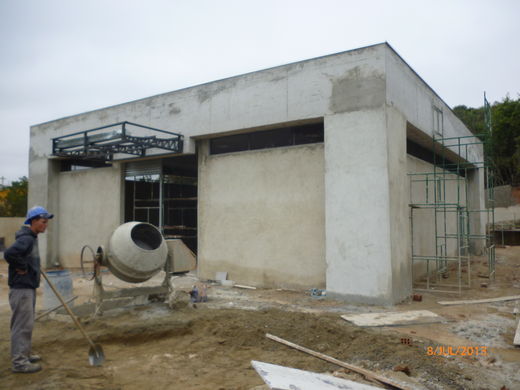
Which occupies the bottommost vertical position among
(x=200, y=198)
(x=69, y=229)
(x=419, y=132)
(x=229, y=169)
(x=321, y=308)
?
(x=321, y=308)

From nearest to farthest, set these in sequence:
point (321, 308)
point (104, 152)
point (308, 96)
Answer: point (321, 308), point (308, 96), point (104, 152)

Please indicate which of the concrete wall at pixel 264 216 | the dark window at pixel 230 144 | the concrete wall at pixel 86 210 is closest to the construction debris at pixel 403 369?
the concrete wall at pixel 264 216

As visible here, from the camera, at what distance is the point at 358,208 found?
28.6 feet

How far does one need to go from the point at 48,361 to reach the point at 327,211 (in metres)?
6.13

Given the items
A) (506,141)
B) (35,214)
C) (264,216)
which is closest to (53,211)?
(264,216)

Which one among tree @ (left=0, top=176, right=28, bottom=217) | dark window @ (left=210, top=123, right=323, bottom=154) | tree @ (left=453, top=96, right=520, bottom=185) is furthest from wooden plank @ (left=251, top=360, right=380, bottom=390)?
tree @ (left=0, top=176, right=28, bottom=217)

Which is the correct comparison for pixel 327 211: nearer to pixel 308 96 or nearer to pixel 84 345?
pixel 308 96

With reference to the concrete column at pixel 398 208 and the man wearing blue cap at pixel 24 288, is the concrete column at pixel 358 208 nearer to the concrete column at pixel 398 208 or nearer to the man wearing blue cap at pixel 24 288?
the concrete column at pixel 398 208

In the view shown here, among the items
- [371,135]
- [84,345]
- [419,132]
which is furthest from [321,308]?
[419,132]

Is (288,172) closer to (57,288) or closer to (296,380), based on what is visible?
(57,288)

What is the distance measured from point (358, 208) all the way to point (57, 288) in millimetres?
6286

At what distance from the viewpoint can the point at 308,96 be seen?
9.70 m

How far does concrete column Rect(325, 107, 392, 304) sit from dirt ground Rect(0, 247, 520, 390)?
666 mm

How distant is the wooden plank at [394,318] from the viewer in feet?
22.4
